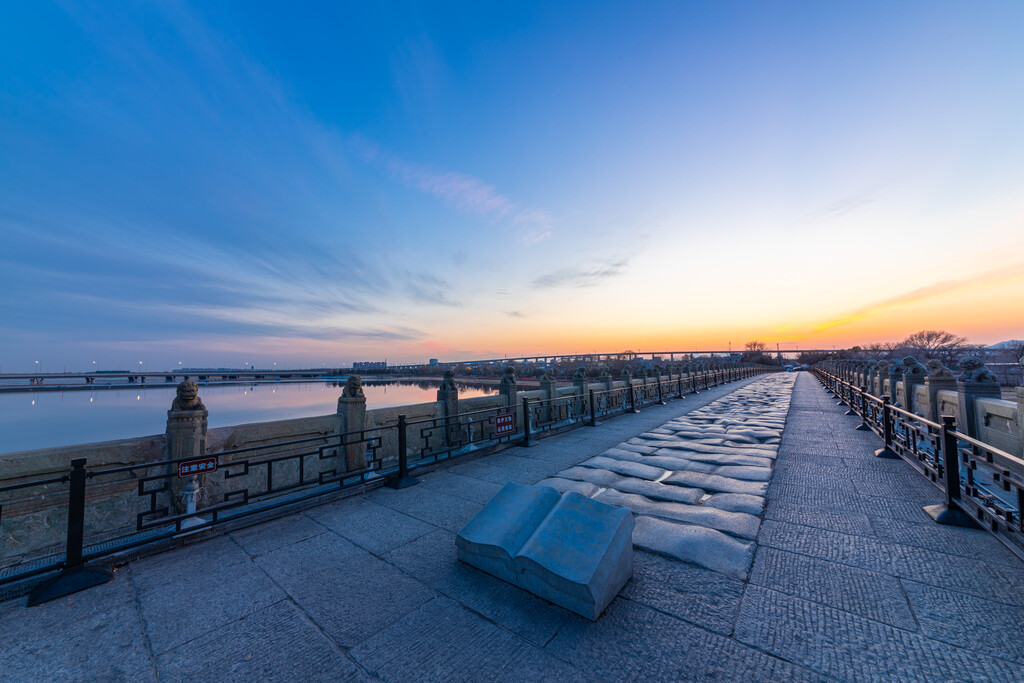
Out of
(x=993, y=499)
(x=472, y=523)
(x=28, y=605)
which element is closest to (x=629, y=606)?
(x=472, y=523)

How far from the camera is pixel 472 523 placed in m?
3.75

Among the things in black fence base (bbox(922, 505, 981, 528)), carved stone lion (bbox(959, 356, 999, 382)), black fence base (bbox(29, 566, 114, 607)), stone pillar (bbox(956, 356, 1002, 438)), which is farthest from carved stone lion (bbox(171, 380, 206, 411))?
carved stone lion (bbox(959, 356, 999, 382))

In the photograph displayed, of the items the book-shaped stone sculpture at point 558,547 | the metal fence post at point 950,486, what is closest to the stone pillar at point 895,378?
the metal fence post at point 950,486

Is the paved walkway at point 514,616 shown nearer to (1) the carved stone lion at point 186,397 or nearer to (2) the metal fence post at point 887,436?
(1) the carved stone lion at point 186,397

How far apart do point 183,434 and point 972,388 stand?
60.0ft

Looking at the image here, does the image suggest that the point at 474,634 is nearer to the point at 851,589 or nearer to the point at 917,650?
the point at 917,650

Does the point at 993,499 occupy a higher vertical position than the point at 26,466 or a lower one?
lower

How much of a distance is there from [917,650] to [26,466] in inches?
366

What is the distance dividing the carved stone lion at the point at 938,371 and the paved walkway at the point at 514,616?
11618 mm

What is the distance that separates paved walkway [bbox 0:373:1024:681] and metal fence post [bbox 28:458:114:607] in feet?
0.41

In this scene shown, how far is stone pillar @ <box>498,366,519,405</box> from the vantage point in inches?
460

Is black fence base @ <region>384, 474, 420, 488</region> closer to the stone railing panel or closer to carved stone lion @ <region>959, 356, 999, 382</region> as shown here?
the stone railing panel

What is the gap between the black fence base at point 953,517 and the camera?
4234 mm

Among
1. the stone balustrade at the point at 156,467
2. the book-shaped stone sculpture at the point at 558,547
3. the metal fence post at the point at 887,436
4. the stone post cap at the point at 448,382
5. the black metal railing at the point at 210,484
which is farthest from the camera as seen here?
the stone post cap at the point at 448,382
